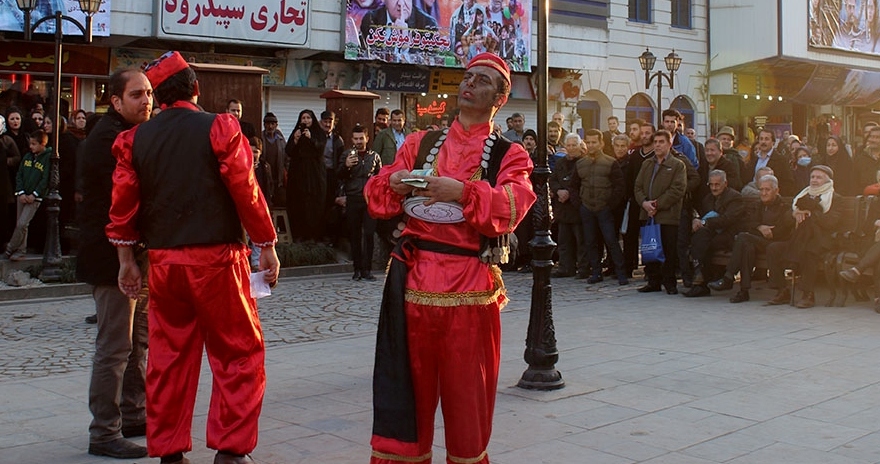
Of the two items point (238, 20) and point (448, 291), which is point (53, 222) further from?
point (448, 291)

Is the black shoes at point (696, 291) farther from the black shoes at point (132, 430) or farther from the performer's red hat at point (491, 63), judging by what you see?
the performer's red hat at point (491, 63)

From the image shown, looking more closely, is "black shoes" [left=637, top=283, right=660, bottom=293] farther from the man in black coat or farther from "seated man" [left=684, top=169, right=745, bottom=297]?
the man in black coat

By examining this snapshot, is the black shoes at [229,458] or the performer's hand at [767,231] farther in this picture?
the performer's hand at [767,231]

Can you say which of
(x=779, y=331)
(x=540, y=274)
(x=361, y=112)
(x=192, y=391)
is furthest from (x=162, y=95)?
(x=361, y=112)

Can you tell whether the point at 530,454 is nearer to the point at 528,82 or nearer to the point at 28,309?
the point at 28,309

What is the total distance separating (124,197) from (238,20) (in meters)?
15.3

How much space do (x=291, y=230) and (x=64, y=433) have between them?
32.6ft

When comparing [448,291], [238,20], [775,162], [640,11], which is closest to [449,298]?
[448,291]

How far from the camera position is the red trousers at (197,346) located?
200 inches

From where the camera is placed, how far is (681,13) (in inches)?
1204

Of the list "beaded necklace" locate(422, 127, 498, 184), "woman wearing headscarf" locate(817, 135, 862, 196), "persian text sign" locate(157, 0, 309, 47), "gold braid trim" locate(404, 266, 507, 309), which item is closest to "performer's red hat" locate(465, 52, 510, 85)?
"beaded necklace" locate(422, 127, 498, 184)

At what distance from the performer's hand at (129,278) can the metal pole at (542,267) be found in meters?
3.05

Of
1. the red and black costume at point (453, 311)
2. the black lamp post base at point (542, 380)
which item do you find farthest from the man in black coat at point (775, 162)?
the red and black costume at point (453, 311)

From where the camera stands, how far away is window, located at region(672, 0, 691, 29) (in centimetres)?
3038
